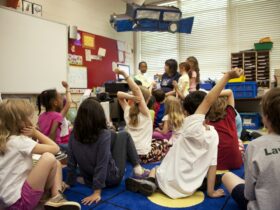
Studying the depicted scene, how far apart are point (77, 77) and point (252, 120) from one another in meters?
3.23

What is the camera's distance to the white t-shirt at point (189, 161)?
1.50 m

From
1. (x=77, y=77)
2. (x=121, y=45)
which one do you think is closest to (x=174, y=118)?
(x=77, y=77)

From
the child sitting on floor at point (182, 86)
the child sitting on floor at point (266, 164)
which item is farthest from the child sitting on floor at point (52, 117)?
the child sitting on floor at point (182, 86)

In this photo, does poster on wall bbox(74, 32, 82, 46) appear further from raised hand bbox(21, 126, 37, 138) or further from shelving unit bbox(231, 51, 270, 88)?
raised hand bbox(21, 126, 37, 138)

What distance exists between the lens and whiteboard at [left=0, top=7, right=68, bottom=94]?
324 centimetres

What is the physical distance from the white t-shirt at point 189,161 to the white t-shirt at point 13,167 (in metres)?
0.82

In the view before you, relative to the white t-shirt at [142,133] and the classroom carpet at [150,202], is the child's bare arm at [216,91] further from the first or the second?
the white t-shirt at [142,133]

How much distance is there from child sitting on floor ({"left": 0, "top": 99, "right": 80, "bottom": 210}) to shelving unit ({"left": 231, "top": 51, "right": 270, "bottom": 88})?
4.18 metres

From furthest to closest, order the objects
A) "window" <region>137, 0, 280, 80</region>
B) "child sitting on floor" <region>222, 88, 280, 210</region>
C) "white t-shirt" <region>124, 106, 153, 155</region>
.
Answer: "window" <region>137, 0, 280, 80</region>
"white t-shirt" <region>124, 106, 153, 155</region>
"child sitting on floor" <region>222, 88, 280, 210</region>

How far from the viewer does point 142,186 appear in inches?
63.8

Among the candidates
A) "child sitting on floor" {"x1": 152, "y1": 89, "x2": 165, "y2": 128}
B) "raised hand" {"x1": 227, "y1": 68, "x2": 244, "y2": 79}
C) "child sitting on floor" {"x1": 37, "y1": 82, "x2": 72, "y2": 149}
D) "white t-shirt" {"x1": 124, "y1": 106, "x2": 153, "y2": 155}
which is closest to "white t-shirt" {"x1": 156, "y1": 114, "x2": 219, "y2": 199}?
"raised hand" {"x1": 227, "y1": 68, "x2": 244, "y2": 79}

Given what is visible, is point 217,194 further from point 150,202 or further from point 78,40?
point 78,40

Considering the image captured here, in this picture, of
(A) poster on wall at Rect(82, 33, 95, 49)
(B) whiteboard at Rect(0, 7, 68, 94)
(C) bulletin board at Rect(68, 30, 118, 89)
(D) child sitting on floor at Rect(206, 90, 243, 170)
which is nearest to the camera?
(D) child sitting on floor at Rect(206, 90, 243, 170)

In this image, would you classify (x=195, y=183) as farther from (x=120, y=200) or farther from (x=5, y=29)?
(x=5, y=29)
